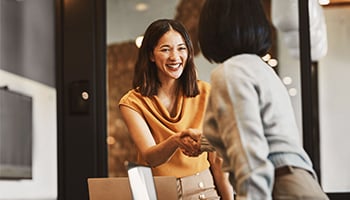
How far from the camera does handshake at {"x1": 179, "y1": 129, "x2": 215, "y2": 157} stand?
1.85 metres

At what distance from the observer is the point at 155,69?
2.16m

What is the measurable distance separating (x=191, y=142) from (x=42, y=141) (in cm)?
100

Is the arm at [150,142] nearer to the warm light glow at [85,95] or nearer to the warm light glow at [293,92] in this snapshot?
the warm light glow at [85,95]

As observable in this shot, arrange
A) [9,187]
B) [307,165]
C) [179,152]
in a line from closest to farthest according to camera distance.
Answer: [307,165] → [179,152] → [9,187]

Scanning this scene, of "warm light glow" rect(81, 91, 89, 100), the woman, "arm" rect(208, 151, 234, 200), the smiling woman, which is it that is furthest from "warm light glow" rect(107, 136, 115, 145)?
"arm" rect(208, 151, 234, 200)

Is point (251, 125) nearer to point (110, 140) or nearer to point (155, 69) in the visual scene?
point (155, 69)

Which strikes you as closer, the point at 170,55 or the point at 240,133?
the point at 240,133

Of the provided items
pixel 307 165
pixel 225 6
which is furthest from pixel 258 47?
pixel 307 165

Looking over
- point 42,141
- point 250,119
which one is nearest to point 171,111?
point 42,141

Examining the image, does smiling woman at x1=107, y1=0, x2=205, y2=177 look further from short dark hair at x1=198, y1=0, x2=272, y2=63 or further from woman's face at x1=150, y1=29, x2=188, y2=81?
short dark hair at x1=198, y1=0, x2=272, y2=63

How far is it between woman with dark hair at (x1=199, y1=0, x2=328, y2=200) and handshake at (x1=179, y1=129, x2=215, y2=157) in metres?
0.50

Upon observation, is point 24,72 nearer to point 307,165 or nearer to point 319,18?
point 319,18

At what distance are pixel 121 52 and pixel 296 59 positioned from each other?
654 mm

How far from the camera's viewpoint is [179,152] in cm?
202
